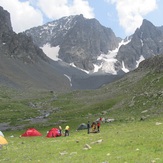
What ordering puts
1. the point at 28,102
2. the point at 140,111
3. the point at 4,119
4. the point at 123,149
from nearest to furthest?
1. the point at 123,149
2. the point at 140,111
3. the point at 4,119
4. the point at 28,102

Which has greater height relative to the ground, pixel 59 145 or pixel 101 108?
pixel 101 108

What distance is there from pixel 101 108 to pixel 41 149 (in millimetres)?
57676

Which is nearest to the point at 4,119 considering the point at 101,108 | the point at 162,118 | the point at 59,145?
the point at 101,108

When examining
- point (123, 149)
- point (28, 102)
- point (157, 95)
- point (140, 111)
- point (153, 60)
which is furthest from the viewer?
point (153, 60)

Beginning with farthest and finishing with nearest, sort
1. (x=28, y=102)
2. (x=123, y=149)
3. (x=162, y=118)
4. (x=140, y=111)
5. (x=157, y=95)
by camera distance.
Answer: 1. (x=28, y=102)
2. (x=157, y=95)
3. (x=140, y=111)
4. (x=162, y=118)
5. (x=123, y=149)

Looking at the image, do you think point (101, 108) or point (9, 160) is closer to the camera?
point (9, 160)

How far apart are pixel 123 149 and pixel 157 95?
44.9 m

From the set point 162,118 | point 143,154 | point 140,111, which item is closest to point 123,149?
point 143,154

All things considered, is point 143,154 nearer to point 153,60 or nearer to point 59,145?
point 59,145

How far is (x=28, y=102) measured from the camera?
470ft

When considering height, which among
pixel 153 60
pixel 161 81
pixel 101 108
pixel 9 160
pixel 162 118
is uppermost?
pixel 153 60

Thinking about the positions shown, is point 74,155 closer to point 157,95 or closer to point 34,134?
point 34,134

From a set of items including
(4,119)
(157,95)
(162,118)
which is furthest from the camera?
(4,119)

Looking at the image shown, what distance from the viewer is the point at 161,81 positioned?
293 ft
